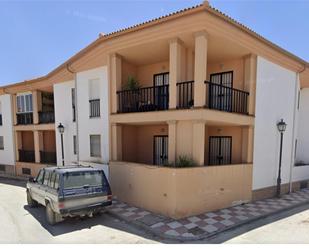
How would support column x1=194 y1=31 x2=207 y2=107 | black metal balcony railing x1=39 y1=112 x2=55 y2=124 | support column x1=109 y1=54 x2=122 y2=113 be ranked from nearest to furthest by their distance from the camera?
support column x1=194 y1=31 x2=207 y2=107
support column x1=109 y1=54 x2=122 y2=113
black metal balcony railing x1=39 y1=112 x2=55 y2=124

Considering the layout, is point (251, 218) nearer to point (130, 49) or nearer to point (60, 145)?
point (130, 49)

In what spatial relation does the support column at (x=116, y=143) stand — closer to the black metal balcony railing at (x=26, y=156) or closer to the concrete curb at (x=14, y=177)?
the concrete curb at (x=14, y=177)

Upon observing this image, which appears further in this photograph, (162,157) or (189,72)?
(162,157)

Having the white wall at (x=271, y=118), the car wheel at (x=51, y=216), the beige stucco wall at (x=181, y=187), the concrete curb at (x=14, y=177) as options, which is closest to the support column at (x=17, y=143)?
the concrete curb at (x=14, y=177)

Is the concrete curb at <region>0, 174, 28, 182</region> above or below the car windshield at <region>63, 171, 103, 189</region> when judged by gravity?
below

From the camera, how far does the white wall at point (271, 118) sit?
9414 mm

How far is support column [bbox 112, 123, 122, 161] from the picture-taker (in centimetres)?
975

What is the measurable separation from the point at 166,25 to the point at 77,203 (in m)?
6.79

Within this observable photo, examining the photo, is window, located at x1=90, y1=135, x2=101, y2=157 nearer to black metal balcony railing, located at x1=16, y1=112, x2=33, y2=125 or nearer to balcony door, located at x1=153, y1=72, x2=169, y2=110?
balcony door, located at x1=153, y1=72, x2=169, y2=110

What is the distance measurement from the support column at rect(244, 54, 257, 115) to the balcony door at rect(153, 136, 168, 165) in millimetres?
4144

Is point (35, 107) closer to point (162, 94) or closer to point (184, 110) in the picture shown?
point (162, 94)

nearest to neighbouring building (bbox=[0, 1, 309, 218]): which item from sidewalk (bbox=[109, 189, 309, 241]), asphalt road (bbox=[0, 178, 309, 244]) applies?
sidewalk (bbox=[109, 189, 309, 241])

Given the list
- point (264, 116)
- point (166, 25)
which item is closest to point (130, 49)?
point (166, 25)

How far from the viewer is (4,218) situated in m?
7.49
